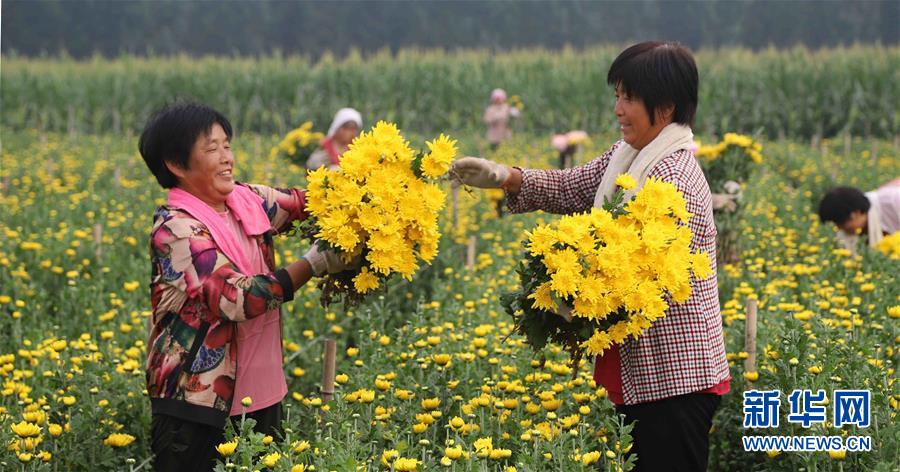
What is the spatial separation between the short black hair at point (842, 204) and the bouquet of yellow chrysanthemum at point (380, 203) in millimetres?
4272

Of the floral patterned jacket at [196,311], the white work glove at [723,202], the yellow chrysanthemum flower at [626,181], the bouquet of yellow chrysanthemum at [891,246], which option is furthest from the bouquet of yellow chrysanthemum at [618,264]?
the white work glove at [723,202]

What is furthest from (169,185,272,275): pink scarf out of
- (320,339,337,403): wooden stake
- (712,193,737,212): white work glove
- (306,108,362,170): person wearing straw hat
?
(306,108,362,170): person wearing straw hat

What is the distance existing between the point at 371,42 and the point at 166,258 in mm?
38167

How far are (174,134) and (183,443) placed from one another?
0.90m

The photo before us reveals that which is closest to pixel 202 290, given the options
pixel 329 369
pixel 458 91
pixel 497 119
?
pixel 329 369

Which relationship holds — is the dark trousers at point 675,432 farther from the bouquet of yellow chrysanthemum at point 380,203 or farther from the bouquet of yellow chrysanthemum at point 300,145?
the bouquet of yellow chrysanthemum at point 300,145

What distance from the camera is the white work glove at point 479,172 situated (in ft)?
10.6

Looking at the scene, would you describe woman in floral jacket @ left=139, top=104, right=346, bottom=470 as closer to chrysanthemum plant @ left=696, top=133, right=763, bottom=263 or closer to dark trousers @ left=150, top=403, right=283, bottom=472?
dark trousers @ left=150, top=403, right=283, bottom=472

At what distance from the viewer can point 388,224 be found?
290 centimetres

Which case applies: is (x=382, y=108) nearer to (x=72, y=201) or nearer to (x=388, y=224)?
(x=72, y=201)

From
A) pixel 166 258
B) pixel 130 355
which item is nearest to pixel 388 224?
pixel 166 258

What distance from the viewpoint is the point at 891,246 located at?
18.1 ft

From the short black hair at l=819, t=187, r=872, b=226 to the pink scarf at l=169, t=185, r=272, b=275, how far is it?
4.49 metres

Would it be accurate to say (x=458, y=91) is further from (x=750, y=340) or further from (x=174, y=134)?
(x=174, y=134)
